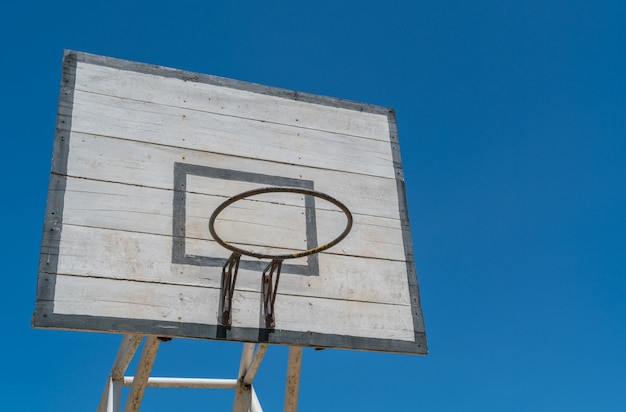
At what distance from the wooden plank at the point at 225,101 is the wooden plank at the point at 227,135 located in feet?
0.17

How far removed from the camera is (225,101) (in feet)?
17.9

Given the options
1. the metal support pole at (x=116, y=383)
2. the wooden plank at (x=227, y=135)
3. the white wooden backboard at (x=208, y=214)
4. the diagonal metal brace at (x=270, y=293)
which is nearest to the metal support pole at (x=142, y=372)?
the white wooden backboard at (x=208, y=214)

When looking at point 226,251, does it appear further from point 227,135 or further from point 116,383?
point 116,383

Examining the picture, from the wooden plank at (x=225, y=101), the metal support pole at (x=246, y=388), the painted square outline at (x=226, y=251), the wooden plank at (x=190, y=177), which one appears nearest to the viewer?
the painted square outline at (x=226, y=251)

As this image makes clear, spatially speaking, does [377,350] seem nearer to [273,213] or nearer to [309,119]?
[273,213]

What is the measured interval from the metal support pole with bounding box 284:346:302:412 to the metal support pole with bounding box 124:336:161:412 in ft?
3.19

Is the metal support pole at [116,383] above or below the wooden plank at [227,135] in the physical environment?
below

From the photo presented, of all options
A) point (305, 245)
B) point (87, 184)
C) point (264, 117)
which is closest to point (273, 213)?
point (305, 245)

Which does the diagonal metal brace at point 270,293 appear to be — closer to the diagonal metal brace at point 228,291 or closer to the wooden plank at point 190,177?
the diagonal metal brace at point 228,291

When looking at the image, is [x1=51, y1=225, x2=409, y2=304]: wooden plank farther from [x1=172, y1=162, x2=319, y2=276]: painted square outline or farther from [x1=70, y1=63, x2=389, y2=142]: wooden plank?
[x1=70, y1=63, x2=389, y2=142]: wooden plank

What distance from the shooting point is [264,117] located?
5512 millimetres

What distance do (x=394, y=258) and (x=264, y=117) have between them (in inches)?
52.1

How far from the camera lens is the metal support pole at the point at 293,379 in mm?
5598

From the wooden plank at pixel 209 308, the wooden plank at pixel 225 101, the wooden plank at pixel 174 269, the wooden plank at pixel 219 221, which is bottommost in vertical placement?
the wooden plank at pixel 209 308
